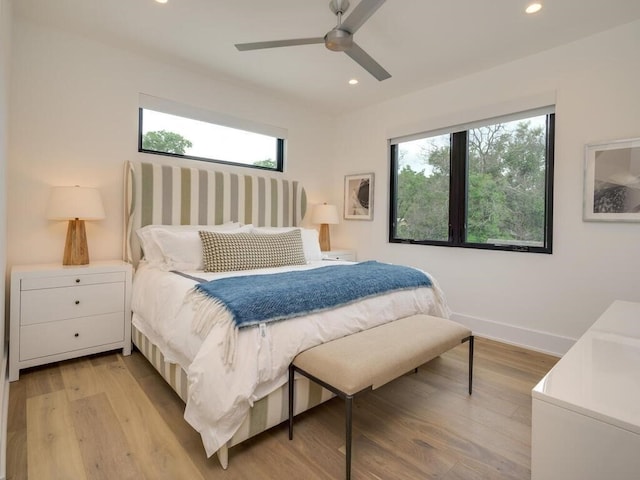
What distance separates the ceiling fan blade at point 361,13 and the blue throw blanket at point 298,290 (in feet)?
4.86

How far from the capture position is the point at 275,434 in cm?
168

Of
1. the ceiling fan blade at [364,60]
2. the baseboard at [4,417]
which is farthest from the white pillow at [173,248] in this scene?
the ceiling fan blade at [364,60]

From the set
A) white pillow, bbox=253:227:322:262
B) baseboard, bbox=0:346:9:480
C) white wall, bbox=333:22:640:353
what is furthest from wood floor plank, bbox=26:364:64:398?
white wall, bbox=333:22:640:353

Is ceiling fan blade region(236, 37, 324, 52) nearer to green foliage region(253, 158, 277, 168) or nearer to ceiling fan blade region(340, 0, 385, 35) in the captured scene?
ceiling fan blade region(340, 0, 385, 35)

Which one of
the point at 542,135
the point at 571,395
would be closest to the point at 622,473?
the point at 571,395

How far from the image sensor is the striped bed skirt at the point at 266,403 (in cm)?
148

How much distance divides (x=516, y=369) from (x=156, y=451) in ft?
7.89

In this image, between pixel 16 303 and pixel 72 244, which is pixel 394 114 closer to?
pixel 72 244

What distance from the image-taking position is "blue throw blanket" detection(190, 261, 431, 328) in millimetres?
1538

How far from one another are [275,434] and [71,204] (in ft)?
7.00

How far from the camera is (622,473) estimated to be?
0.77 m

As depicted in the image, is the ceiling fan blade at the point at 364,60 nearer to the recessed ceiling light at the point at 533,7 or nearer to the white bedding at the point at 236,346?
the recessed ceiling light at the point at 533,7

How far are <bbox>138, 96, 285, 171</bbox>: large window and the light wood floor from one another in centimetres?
206

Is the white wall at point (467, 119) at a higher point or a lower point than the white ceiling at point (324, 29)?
lower
